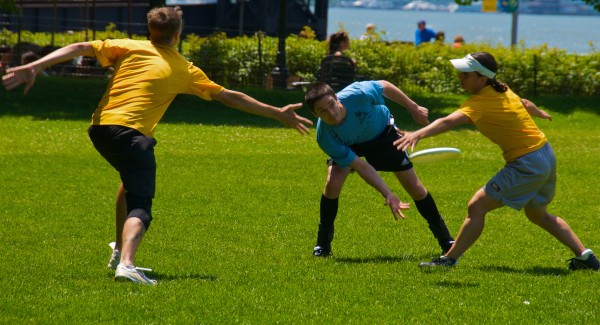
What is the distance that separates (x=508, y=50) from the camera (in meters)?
24.7

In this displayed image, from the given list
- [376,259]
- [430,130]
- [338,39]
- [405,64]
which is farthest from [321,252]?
[405,64]

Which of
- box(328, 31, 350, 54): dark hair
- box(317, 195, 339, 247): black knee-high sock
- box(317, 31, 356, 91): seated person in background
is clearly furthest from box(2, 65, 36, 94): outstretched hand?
box(317, 31, 356, 91): seated person in background

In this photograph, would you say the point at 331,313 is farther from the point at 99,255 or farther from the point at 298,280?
the point at 99,255

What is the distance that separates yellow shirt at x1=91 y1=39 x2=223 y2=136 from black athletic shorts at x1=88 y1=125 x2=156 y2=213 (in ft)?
0.21

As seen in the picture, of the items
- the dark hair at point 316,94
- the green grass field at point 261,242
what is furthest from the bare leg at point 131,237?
the dark hair at point 316,94

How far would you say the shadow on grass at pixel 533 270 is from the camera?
820cm

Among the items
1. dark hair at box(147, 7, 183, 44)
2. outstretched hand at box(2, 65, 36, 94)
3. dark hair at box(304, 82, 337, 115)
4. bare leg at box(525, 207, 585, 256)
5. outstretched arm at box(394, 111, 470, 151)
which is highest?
dark hair at box(147, 7, 183, 44)

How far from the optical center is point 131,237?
7.16 metres

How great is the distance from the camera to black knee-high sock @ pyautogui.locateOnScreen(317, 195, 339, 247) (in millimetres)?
8891

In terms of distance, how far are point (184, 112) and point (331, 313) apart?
577 inches

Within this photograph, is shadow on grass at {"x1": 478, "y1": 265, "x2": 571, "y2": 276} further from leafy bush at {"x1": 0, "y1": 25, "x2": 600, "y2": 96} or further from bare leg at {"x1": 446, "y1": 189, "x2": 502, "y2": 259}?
leafy bush at {"x1": 0, "y1": 25, "x2": 600, "y2": 96}

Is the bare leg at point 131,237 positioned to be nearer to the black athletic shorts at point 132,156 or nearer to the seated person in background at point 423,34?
the black athletic shorts at point 132,156

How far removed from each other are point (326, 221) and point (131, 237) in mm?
2183

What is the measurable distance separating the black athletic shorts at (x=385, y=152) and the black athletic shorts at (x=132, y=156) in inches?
76.2
